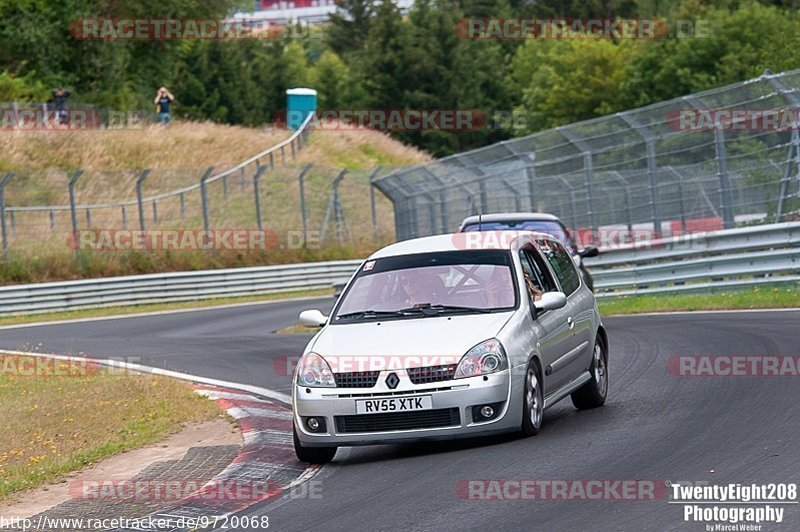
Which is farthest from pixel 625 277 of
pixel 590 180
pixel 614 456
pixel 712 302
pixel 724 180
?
pixel 614 456

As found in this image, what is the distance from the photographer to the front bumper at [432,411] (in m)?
9.10

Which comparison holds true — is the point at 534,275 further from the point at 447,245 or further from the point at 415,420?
the point at 415,420

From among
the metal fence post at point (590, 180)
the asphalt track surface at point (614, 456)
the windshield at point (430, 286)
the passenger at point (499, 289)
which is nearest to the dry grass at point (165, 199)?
the metal fence post at point (590, 180)

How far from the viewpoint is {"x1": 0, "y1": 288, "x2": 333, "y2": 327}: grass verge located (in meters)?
29.4

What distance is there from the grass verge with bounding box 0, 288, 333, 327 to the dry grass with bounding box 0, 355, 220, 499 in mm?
13973

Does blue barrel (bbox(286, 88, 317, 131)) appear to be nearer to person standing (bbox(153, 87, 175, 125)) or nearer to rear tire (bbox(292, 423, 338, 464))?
person standing (bbox(153, 87, 175, 125))

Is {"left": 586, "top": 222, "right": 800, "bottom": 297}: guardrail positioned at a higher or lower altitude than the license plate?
lower

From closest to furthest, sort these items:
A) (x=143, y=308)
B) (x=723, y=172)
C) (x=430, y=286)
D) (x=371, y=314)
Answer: (x=371, y=314) → (x=430, y=286) → (x=723, y=172) → (x=143, y=308)

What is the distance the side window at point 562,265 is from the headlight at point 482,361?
190 cm

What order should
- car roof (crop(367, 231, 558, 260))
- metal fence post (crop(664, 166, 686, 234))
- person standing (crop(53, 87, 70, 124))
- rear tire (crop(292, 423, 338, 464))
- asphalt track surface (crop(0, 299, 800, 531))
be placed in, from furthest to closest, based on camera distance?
1. person standing (crop(53, 87, 70, 124))
2. metal fence post (crop(664, 166, 686, 234))
3. car roof (crop(367, 231, 558, 260))
4. rear tire (crop(292, 423, 338, 464))
5. asphalt track surface (crop(0, 299, 800, 531))

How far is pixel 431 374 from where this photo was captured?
30.0ft

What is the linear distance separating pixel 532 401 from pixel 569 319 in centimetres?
124

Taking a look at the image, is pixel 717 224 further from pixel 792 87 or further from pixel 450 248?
pixel 450 248

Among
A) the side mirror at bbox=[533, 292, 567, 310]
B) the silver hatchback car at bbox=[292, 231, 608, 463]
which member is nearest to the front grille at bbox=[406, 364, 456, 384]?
the silver hatchback car at bbox=[292, 231, 608, 463]
